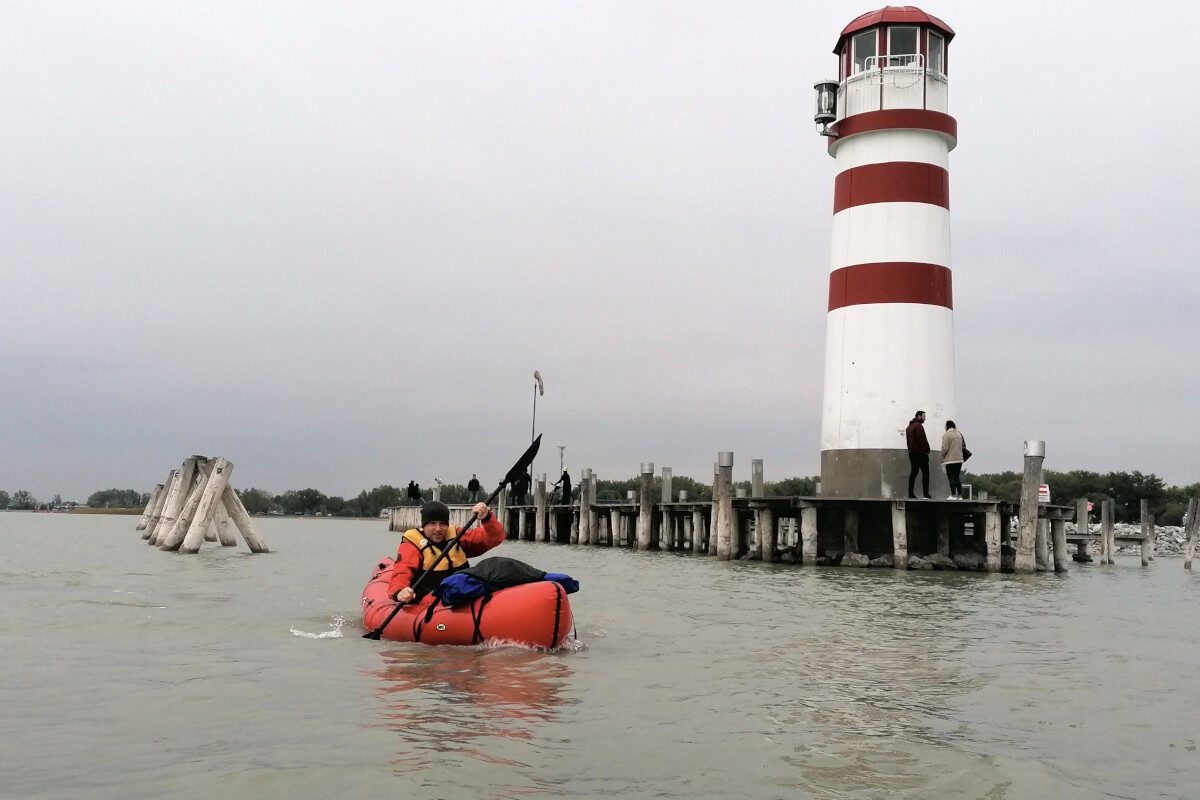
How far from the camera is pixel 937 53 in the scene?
2130 cm

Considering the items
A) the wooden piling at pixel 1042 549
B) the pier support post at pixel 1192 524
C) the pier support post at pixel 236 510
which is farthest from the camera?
the pier support post at pixel 1192 524

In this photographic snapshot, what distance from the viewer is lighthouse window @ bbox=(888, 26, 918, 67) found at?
21.0 metres

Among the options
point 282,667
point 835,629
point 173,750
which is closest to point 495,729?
point 173,750

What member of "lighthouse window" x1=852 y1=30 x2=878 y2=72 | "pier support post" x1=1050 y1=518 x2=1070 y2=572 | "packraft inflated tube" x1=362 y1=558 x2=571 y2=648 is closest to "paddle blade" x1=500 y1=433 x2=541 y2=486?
"packraft inflated tube" x1=362 y1=558 x2=571 y2=648

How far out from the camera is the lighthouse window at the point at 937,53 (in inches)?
834

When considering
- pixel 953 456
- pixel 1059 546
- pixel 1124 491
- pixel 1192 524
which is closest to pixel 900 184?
pixel 953 456

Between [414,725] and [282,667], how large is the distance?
2.62 m

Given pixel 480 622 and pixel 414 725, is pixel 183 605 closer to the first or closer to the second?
pixel 480 622

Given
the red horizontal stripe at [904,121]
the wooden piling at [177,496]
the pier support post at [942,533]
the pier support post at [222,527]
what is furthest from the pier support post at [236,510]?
the red horizontal stripe at [904,121]

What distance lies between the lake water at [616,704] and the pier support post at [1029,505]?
5551 mm

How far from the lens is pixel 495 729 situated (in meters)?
6.02

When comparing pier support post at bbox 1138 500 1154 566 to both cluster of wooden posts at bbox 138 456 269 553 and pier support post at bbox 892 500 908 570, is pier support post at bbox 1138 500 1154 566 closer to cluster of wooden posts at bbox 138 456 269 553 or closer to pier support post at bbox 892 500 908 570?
pier support post at bbox 892 500 908 570

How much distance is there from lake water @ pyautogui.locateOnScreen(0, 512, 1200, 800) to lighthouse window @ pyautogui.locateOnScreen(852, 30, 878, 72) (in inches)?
491

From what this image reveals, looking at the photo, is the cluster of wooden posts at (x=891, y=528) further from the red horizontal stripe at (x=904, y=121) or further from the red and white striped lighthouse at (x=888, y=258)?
the red horizontal stripe at (x=904, y=121)
